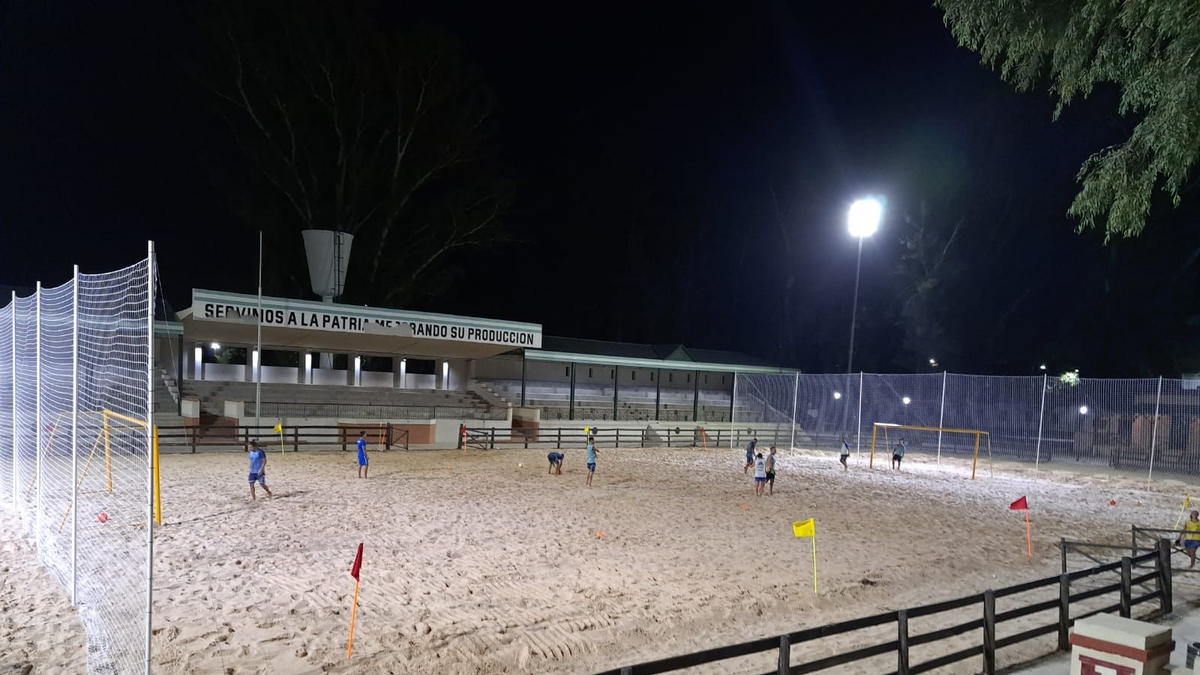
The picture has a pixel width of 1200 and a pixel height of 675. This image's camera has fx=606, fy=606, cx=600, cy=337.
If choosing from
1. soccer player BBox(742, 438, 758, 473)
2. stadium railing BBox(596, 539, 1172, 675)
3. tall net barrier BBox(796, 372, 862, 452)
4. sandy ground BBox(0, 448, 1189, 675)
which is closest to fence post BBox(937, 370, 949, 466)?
tall net barrier BBox(796, 372, 862, 452)

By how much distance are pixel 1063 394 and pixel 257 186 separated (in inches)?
1717

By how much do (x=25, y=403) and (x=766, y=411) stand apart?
32.7m

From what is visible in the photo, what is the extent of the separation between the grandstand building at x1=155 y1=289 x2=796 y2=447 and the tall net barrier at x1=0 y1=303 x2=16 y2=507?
4.47 m

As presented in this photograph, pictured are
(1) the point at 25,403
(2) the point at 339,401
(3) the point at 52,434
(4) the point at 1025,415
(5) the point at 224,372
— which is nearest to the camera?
(3) the point at 52,434

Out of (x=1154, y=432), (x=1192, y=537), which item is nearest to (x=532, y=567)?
(x=1192, y=537)

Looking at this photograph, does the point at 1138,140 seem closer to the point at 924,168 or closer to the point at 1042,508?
the point at 1042,508

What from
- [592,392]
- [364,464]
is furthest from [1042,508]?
[592,392]

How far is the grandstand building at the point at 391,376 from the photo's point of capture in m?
25.2

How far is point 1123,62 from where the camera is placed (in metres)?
9.12

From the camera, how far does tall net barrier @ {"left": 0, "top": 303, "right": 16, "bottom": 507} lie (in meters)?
12.7

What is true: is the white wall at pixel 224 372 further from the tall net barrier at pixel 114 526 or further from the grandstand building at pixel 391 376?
the tall net barrier at pixel 114 526

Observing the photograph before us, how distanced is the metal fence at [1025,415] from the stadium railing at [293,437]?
19347 mm

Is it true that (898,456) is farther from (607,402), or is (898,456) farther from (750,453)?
(607,402)

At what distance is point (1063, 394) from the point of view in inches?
931
